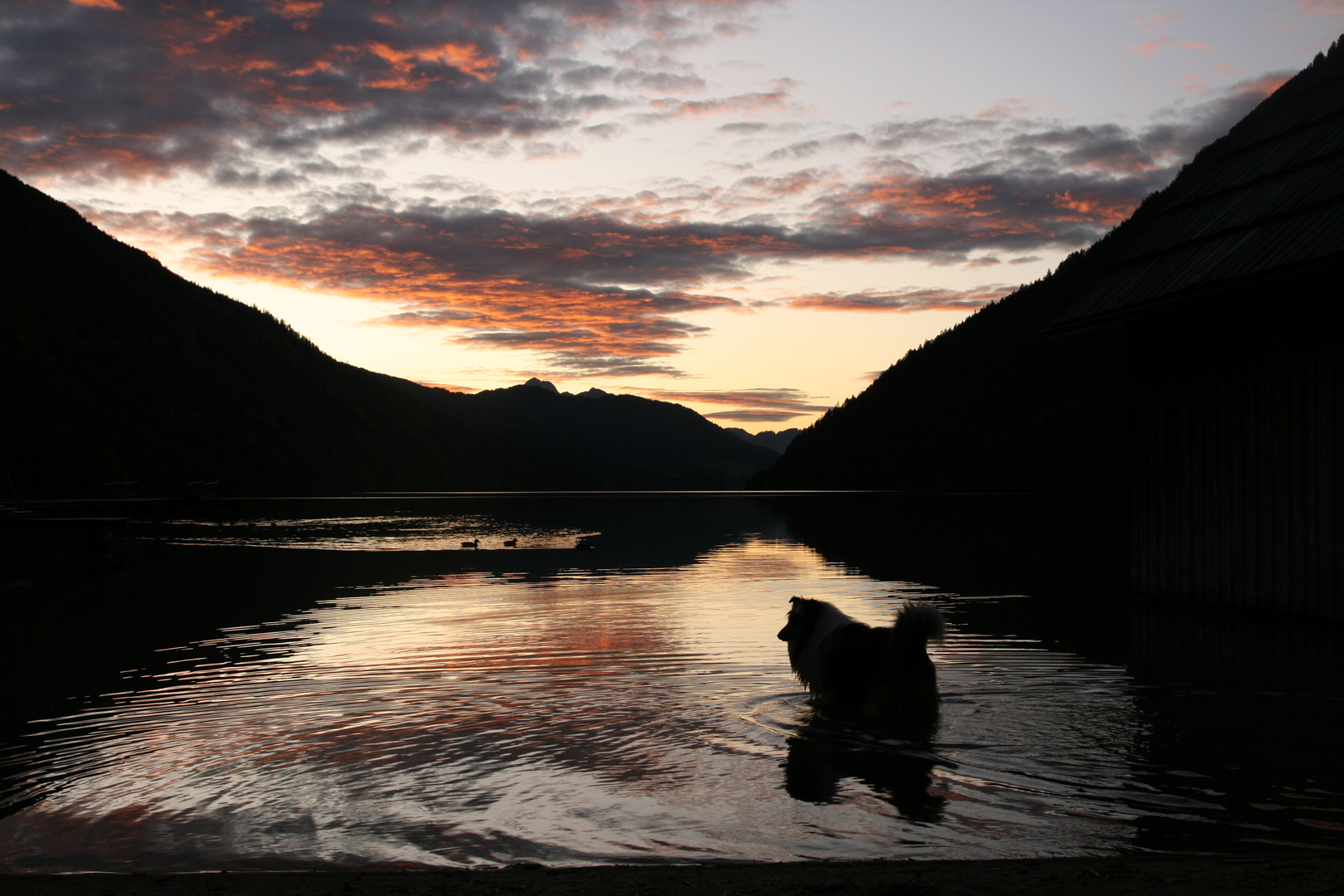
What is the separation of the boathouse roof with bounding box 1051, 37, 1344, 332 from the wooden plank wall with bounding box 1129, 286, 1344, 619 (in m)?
0.76

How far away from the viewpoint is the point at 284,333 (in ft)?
591

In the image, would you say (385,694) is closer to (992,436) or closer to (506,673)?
(506,673)

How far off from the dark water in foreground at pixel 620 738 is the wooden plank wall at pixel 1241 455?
0.83 meters

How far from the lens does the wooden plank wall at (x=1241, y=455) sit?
44.1ft

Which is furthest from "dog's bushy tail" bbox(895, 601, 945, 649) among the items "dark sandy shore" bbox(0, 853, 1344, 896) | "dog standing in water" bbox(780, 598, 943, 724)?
"dark sandy shore" bbox(0, 853, 1344, 896)

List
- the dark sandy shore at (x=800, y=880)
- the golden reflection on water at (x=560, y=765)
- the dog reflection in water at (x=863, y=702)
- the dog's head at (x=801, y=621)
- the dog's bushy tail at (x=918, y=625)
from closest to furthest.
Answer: the dark sandy shore at (x=800, y=880) → the golden reflection on water at (x=560, y=765) → the dog reflection in water at (x=863, y=702) → the dog's bushy tail at (x=918, y=625) → the dog's head at (x=801, y=621)

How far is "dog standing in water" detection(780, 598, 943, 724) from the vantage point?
25.6ft

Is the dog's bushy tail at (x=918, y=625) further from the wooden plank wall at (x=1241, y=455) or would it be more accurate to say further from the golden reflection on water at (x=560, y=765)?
the wooden plank wall at (x=1241, y=455)

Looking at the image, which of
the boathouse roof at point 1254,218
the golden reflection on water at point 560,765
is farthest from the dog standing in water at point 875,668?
the boathouse roof at point 1254,218

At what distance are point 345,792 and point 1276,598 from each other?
44.1 feet

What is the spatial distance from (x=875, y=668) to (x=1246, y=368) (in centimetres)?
1024

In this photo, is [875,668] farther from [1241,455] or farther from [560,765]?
[1241,455]

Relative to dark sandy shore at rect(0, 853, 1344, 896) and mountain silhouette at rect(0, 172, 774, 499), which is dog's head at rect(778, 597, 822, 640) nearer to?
dark sandy shore at rect(0, 853, 1344, 896)

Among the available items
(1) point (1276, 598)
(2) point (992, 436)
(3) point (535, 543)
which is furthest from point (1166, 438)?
(2) point (992, 436)
